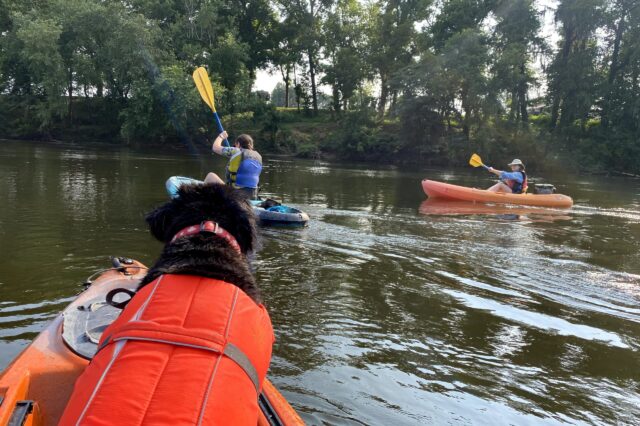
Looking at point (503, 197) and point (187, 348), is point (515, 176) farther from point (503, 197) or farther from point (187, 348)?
point (187, 348)

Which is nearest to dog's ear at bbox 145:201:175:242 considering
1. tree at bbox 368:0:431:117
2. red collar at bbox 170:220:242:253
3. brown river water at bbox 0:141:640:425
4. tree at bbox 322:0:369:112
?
red collar at bbox 170:220:242:253

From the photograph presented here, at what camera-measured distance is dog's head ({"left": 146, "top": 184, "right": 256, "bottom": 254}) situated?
217 cm

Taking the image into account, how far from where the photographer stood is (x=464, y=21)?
1382 inches

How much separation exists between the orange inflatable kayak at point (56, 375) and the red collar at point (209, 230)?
745 millimetres

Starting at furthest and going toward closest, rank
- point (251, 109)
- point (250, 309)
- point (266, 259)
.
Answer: point (251, 109) → point (266, 259) → point (250, 309)

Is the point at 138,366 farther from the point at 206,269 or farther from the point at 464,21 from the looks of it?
the point at 464,21

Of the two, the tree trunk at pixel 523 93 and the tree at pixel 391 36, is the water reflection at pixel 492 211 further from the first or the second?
the tree at pixel 391 36

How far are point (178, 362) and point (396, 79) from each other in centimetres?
3193

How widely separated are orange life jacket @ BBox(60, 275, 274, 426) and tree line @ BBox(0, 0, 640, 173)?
29131 mm

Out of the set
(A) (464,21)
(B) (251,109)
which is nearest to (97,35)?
(B) (251,109)

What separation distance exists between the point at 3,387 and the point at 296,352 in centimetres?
232

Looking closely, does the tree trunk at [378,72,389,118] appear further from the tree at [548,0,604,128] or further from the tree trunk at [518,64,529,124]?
→ the tree at [548,0,604,128]

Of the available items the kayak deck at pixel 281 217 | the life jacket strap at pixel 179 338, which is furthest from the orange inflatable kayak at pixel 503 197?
the life jacket strap at pixel 179 338

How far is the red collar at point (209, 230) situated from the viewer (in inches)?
80.5
